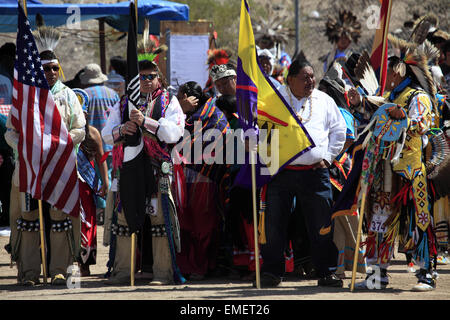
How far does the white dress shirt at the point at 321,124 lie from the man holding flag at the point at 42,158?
203cm

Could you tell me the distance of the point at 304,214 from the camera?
7387 mm

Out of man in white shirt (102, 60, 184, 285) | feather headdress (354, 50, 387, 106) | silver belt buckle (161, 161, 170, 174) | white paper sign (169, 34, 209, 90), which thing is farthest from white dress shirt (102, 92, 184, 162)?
white paper sign (169, 34, 209, 90)

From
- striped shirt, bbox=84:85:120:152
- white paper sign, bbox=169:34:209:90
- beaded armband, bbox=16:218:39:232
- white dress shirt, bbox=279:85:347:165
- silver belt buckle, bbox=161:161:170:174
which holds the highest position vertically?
white paper sign, bbox=169:34:209:90

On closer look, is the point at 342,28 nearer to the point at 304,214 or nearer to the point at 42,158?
the point at 304,214

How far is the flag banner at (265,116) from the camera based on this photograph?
7176 mm

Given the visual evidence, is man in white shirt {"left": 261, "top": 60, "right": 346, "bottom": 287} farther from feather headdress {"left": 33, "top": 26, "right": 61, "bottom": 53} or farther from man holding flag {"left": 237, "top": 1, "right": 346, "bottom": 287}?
feather headdress {"left": 33, "top": 26, "right": 61, "bottom": 53}

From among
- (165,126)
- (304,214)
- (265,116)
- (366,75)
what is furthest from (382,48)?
(165,126)

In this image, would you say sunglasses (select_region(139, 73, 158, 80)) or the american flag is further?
sunglasses (select_region(139, 73, 158, 80))

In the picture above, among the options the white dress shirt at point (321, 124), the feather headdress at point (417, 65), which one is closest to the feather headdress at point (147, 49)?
the white dress shirt at point (321, 124)

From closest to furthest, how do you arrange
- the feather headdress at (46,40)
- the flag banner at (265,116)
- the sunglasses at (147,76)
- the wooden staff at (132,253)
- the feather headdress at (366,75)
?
the flag banner at (265,116) → the wooden staff at (132,253) → the feather headdress at (366,75) → the sunglasses at (147,76) → the feather headdress at (46,40)

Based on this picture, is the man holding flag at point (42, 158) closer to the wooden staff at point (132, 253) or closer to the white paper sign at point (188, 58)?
the wooden staff at point (132, 253)

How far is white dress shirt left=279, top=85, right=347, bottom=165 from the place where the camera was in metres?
7.25

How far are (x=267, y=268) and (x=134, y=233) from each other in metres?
1.21

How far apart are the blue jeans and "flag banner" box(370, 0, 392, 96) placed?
3.13 feet
